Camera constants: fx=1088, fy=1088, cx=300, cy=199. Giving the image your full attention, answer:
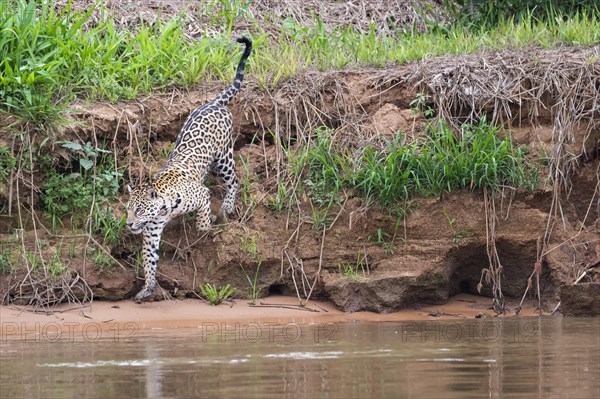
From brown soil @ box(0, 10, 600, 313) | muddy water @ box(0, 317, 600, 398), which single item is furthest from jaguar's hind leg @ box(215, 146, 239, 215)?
muddy water @ box(0, 317, 600, 398)

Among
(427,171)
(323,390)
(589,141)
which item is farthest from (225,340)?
(589,141)

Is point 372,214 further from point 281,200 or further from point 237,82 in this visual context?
point 237,82

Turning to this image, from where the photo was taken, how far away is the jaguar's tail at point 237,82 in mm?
10289

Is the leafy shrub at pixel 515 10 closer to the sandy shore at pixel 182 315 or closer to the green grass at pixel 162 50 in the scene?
the green grass at pixel 162 50

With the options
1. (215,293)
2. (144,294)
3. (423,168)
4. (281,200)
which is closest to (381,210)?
(423,168)

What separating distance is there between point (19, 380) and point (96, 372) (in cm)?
46

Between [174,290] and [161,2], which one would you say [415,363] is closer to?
[174,290]

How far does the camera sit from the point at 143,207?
30.5 ft

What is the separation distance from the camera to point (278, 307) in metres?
9.58

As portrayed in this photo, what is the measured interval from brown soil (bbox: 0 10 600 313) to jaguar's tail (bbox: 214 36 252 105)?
0.89 feet

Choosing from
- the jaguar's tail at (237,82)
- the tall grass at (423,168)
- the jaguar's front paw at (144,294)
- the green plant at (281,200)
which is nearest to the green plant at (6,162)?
the jaguar's front paw at (144,294)

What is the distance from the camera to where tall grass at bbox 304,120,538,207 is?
384 inches

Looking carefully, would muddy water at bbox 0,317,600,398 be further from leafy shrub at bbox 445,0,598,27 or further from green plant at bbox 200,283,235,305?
leafy shrub at bbox 445,0,598,27

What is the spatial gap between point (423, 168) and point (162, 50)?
292 cm
